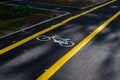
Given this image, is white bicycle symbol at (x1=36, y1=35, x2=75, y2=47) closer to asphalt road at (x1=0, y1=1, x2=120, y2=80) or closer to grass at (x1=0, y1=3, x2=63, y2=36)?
asphalt road at (x1=0, y1=1, x2=120, y2=80)

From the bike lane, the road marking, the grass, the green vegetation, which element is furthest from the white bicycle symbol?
the green vegetation

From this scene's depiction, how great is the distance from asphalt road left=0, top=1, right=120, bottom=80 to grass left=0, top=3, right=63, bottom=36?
0.81 m

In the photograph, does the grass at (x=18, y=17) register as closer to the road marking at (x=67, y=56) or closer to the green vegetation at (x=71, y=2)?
the road marking at (x=67, y=56)

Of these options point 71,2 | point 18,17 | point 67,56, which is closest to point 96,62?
point 67,56

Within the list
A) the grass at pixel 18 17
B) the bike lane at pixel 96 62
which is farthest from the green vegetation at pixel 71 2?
the bike lane at pixel 96 62

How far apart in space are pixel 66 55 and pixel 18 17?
4.24 metres

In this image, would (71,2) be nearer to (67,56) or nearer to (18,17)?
(18,17)

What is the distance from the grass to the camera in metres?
8.20

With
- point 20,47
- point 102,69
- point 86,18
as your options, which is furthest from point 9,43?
point 86,18

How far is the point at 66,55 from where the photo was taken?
6.02 m

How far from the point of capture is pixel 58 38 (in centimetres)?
723

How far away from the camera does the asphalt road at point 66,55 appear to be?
4957 millimetres

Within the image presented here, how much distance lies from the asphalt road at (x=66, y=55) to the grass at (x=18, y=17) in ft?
2.64

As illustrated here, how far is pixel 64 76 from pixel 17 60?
1356mm
